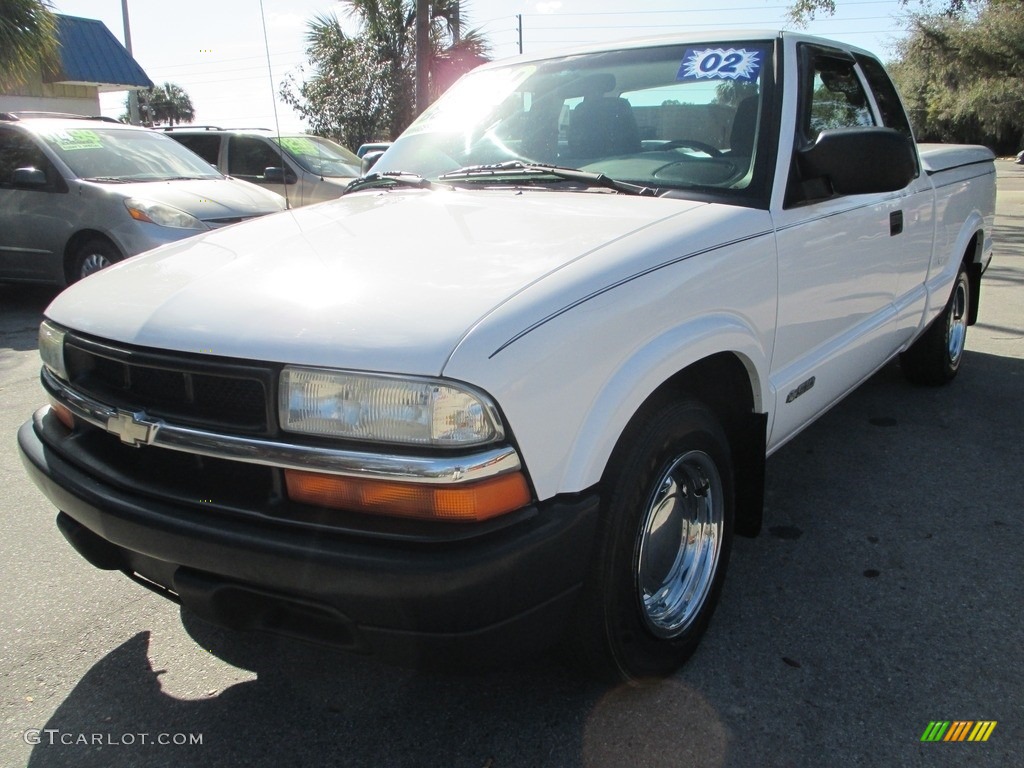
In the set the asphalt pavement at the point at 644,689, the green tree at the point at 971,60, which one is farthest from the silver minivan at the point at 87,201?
the green tree at the point at 971,60

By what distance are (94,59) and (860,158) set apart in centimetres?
2109

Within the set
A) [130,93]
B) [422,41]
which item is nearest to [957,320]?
[422,41]

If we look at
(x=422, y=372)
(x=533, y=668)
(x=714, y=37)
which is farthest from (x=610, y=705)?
(x=714, y=37)

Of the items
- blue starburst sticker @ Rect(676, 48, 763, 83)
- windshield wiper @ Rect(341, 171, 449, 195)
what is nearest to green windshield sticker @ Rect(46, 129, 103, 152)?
windshield wiper @ Rect(341, 171, 449, 195)

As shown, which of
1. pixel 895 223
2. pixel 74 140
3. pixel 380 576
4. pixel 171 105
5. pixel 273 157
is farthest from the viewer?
pixel 171 105

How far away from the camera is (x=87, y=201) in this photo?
23.3 feet

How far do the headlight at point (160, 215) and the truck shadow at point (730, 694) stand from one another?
16.4 ft

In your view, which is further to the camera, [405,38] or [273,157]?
[405,38]

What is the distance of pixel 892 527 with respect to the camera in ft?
11.0

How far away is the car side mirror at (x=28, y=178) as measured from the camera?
6949 mm

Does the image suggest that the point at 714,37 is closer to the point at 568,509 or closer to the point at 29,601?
the point at 568,509

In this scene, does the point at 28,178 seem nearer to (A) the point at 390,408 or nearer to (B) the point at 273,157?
(B) the point at 273,157

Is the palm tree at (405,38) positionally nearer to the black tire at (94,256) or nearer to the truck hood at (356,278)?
the black tire at (94,256)

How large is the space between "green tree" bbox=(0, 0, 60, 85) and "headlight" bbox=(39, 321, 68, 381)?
11311mm
